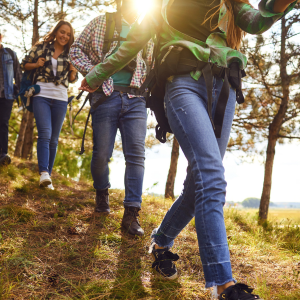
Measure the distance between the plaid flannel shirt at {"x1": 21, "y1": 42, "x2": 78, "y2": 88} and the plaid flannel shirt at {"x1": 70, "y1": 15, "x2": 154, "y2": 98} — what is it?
120cm

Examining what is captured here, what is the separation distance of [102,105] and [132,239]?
1249 millimetres

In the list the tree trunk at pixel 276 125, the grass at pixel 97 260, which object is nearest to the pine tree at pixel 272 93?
the tree trunk at pixel 276 125

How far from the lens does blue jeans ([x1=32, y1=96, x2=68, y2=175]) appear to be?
3.94 metres

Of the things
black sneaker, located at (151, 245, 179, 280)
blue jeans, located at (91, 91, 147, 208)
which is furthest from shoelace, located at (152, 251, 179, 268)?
blue jeans, located at (91, 91, 147, 208)

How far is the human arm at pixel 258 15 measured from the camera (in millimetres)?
1591

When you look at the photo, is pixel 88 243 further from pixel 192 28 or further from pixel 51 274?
pixel 192 28

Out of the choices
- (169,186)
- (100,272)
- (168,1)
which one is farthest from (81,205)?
(169,186)

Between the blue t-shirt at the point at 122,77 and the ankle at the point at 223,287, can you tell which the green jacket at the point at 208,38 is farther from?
the ankle at the point at 223,287

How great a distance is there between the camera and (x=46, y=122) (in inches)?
156

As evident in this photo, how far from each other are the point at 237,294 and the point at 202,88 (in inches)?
42.5

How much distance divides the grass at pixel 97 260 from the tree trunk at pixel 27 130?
543cm

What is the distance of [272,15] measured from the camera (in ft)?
5.29

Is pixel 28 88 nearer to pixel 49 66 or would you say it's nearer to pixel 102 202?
pixel 49 66

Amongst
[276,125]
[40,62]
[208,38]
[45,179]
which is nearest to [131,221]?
[208,38]
